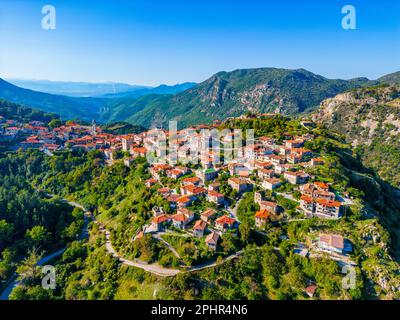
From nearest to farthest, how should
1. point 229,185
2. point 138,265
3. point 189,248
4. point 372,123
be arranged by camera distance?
point 189,248
point 138,265
point 229,185
point 372,123

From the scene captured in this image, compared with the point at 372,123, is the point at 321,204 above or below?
below

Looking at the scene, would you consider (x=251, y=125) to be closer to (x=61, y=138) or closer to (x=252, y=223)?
(x=252, y=223)

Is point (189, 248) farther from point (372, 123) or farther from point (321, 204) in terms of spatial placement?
point (372, 123)

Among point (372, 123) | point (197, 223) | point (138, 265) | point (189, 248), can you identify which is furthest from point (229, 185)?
point (372, 123)

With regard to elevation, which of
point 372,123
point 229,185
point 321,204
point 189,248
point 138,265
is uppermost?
point 372,123

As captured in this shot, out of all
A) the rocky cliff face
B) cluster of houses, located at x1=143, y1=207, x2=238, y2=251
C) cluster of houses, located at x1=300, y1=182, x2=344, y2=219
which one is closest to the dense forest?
cluster of houses, located at x1=300, y1=182, x2=344, y2=219

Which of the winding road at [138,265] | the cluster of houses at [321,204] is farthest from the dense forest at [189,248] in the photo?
the cluster of houses at [321,204]

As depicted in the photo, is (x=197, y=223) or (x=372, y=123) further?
(x=372, y=123)

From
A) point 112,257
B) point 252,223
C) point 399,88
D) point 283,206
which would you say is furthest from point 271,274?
point 399,88

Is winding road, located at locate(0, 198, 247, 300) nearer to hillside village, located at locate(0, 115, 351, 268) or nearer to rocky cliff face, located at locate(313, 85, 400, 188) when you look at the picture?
hillside village, located at locate(0, 115, 351, 268)
